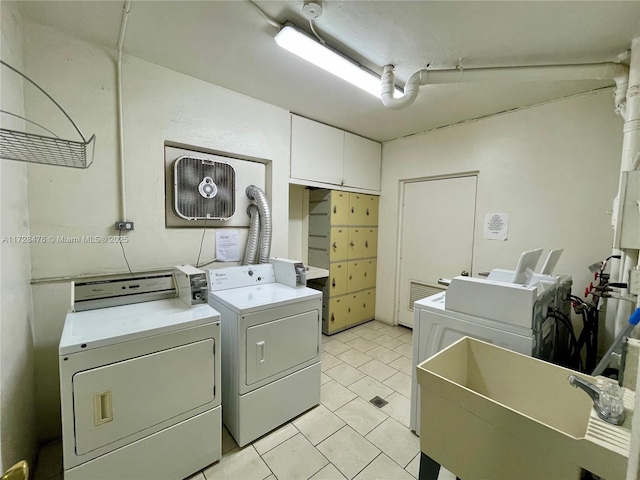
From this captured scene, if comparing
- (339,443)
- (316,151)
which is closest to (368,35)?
(316,151)

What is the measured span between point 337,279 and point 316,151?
5.64ft

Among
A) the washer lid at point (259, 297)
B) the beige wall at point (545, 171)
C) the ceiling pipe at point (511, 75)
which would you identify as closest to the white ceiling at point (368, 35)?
the ceiling pipe at point (511, 75)

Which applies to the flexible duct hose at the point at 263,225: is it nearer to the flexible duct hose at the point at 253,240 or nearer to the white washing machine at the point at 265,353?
the flexible duct hose at the point at 253,240

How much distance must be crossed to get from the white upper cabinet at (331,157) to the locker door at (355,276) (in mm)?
1141

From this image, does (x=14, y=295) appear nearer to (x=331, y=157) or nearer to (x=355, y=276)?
(x=331, y=157)

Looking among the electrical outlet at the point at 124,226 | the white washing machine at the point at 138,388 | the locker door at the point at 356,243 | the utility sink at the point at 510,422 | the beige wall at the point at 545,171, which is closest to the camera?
the utility sink at the point at 510,422

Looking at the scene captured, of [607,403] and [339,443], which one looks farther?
[339,443]

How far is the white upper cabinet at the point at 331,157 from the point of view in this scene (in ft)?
10.3

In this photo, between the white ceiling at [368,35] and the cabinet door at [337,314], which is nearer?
the white ceiling at [368,35]

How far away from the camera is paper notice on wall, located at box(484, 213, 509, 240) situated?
293 centimetres

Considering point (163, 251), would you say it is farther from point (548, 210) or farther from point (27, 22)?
point (548, 210)

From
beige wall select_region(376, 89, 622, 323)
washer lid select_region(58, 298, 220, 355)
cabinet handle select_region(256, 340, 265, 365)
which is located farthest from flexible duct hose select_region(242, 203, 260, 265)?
beige wall select_region(376, 89, 622, 323)

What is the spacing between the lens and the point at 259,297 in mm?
2076

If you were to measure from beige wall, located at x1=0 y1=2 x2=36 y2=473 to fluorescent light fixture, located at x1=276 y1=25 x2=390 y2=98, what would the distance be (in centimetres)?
148
